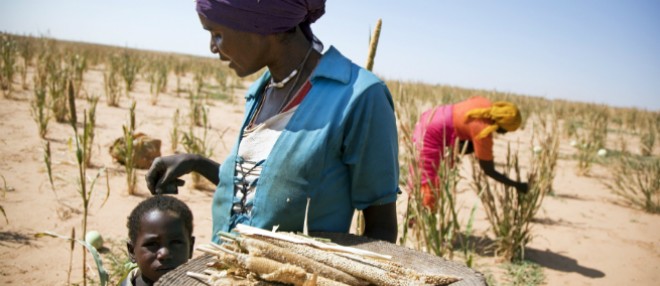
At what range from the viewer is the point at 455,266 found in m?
0.91

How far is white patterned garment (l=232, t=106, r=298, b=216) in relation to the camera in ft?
3.89

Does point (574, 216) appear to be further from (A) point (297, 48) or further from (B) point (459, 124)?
(A) point (297, 48)

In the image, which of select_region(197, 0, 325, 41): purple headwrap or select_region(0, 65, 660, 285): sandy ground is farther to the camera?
select_region(0, 65, 660, 285): sandy ground

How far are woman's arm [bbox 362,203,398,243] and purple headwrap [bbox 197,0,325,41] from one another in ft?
1.86

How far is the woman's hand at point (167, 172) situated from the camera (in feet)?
4.73

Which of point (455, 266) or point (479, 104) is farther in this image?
point (479, 104)

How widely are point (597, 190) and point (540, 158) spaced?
13.3 feet

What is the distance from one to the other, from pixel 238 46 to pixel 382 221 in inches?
24.8

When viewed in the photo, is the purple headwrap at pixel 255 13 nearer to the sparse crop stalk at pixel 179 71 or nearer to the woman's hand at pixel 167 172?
the woman's hand at pixel 167 172

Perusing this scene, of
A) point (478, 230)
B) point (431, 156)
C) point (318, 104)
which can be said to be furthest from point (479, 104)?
point (318, 104)

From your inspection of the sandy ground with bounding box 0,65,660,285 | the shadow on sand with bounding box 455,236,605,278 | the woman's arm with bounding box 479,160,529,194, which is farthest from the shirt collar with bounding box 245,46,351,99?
the shadow on sand with bounding box 455,236,605,278

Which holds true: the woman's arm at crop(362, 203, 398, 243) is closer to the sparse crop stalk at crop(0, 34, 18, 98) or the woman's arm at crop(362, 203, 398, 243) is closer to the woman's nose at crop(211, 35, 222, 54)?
the woman's nose at crop(211, 35, 222, 54)

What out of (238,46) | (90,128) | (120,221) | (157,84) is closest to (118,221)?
(120,221)

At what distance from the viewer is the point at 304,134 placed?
3.62 ft
